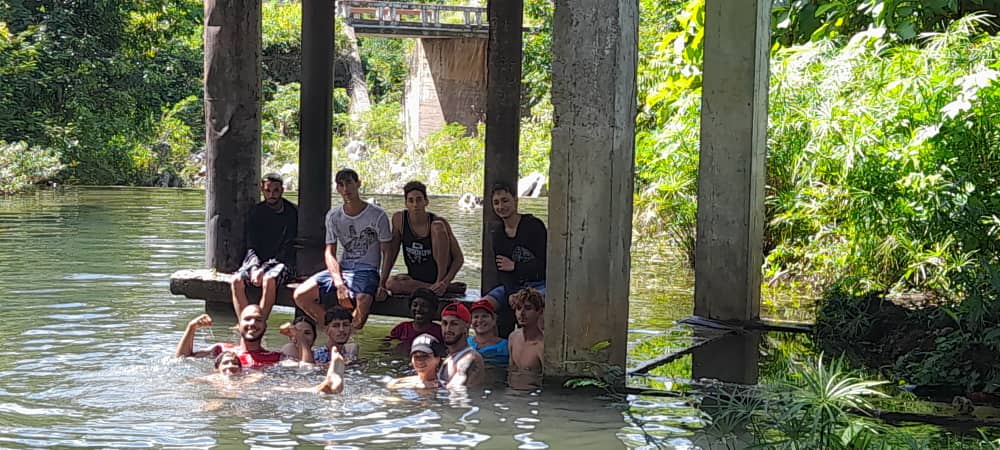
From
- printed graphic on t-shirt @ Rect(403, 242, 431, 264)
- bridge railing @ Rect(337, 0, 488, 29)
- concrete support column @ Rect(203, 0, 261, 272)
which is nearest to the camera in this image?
printed graphic on t-shirt @ Rect(403, 242, 431, 264)

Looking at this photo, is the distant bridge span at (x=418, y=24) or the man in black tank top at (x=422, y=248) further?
the distant bridge span at (x=418, y=24)

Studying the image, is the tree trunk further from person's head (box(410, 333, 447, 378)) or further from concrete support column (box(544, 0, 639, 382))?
concrete support column (box(544, 0, 639, 382))

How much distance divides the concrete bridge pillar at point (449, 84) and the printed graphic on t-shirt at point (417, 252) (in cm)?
2492

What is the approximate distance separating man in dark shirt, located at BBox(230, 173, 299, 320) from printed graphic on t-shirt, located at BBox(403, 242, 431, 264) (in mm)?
1028

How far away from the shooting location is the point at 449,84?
34812 millimetres

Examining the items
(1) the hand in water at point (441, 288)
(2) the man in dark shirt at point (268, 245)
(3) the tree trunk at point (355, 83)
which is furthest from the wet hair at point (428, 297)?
(3) the tree trunk at point (355, 83)

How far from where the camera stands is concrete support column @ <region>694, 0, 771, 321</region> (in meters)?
9.24

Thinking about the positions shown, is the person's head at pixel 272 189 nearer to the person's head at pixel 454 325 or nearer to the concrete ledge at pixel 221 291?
the concrete ledge at pixel 221 291

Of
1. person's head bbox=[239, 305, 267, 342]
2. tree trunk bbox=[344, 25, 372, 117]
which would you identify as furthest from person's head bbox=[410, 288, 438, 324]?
tree trunk bbox=[344, 25, 372, 117]

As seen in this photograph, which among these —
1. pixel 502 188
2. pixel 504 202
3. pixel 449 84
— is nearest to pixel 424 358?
pixel 504 202

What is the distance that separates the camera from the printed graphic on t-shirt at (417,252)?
31.1 feet

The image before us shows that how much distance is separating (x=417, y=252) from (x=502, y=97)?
1371 mm

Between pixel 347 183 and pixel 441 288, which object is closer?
pixel 441 288

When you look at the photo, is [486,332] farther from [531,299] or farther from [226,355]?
[226,355]
